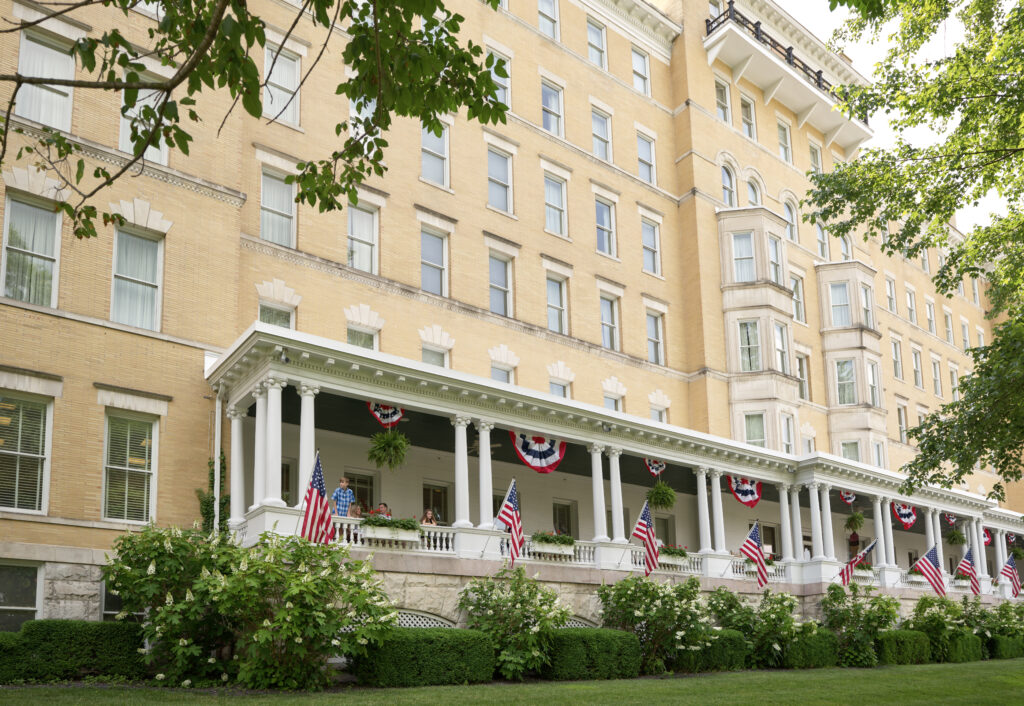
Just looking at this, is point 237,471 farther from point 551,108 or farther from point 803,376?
point 803,376

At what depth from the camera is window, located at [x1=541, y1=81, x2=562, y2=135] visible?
35156 millimetres

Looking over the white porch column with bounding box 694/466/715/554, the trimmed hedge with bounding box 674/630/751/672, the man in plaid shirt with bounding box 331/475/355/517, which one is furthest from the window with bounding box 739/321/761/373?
the man in plaid shirt with bounding box 331/475/355/517

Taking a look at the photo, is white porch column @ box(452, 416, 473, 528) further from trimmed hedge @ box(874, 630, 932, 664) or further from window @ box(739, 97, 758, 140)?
window @ box(739, 97, 758, 140)

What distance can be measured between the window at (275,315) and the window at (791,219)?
2465 centimetres

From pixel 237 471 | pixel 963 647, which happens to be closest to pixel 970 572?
pixel 963 647

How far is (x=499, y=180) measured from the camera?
32.8 m

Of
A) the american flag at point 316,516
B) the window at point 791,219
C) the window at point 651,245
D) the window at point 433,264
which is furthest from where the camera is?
the window at point 791,219

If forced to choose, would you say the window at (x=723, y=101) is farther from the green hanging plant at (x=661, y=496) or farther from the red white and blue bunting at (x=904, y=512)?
the green hanging plant at (x=661, y=496)

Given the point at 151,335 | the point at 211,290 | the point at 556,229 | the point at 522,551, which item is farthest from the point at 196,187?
the point at 556,229

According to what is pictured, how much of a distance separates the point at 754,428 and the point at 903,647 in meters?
11.6

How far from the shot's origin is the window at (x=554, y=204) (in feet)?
113

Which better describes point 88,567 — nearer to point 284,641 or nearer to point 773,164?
point 284,641

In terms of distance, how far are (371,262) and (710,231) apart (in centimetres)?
1577

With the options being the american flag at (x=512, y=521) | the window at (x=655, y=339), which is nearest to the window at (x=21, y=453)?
the american flag at (x=512, y=521)
